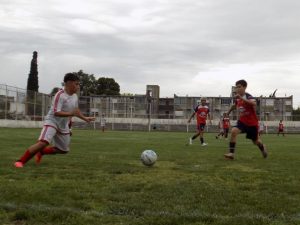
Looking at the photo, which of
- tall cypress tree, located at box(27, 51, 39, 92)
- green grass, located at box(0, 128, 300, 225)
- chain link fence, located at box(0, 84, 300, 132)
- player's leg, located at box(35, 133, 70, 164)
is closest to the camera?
green grass, located at box(0, 128, 300, 225)

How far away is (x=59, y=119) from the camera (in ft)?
29.1

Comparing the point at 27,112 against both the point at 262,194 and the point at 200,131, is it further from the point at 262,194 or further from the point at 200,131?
the point at 262,194

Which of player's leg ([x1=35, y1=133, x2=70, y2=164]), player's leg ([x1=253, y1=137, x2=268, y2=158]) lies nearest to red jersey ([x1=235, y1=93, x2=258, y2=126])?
player's leg ([x1=253, y1=137, x2=268, y2=158])

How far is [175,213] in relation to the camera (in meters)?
5.11

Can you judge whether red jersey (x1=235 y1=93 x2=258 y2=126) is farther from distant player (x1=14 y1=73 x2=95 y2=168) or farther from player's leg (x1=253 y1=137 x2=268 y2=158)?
distant player (x1=14 y1=73 x2=95 y2=168)

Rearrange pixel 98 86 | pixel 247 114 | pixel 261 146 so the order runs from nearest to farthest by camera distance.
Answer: pixel 247 114
pixel 261 146
pixel 98 86

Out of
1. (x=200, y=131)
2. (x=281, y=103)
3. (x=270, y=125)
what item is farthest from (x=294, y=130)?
(x=200, y=131)

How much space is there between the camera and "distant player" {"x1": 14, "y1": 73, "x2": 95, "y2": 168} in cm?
859

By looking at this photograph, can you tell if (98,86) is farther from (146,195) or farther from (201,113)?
(146,195)

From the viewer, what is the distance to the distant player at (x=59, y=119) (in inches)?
338

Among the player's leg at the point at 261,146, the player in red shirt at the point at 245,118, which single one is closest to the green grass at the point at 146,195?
the player in red shirt at the point at 245,118

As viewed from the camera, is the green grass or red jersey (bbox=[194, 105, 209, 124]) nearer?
the green grass

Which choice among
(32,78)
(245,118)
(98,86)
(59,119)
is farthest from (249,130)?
(98,86)

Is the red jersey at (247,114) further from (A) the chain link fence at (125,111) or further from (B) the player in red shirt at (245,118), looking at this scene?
(A) the chain link fence at (125,111)
